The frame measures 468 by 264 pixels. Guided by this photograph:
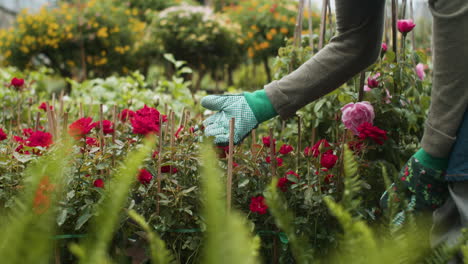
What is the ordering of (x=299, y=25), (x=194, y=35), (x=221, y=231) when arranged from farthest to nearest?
(x=194, y=35) < (x=299, y=25) < (x=221, y=231)

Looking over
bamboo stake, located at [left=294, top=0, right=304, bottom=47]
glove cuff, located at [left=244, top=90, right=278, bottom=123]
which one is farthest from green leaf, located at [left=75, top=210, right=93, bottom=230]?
bamboo stake, located at [left=294, top=0, right=304, bottom=47]

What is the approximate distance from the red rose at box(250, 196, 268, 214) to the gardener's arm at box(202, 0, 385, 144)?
171 millimetres

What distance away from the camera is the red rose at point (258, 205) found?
3.80ft

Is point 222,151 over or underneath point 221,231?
underneath

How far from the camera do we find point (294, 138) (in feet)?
6.50

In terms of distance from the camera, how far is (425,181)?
107 centimetres

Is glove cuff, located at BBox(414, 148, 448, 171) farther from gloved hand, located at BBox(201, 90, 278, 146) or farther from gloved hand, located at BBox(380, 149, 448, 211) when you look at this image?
gloved hand, located at BBox(201, 90, 278, 146)

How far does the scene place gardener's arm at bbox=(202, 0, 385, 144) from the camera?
3.85 ft

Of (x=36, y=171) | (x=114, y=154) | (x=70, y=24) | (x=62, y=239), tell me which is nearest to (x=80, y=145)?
(x=114, y=154)

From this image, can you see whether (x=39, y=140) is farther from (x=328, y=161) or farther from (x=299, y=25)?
(x=299, y=25)

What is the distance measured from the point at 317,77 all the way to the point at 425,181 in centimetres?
39

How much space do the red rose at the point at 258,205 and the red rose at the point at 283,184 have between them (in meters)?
0.08

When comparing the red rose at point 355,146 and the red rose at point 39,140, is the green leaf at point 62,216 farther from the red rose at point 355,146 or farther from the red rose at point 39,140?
the red rose at point 355,146

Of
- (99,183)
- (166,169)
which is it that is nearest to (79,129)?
(99,183)
